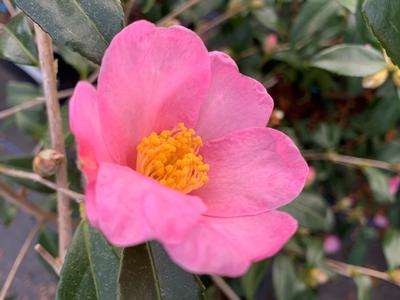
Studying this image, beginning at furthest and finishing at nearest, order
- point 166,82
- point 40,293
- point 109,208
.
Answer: point 40,293, point 166,82, point 109,208

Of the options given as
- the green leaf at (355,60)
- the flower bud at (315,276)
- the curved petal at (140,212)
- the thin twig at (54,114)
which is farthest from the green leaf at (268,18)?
the curved petal at (140,212)

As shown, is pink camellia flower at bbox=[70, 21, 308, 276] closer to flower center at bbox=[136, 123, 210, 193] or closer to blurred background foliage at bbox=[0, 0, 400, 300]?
flower center at bbox=[136, 123, 210, 193]

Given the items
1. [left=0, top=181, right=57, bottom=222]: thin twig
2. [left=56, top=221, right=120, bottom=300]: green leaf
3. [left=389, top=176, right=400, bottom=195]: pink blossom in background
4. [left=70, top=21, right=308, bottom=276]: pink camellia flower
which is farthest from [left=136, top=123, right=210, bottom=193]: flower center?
[left=389, top=176, right=400, bottom=195]: pink blossom in background

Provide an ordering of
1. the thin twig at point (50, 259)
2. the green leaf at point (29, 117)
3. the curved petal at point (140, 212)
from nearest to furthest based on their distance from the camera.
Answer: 1. the curved petal at point (140, 212)
2. the thin twig at point (50, 259)
3. the green leaf at point (29, 117)

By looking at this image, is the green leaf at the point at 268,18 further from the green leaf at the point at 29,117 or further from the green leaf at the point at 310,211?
the green leaf at the point at 29,117

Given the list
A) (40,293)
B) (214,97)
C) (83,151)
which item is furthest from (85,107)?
(40,293)

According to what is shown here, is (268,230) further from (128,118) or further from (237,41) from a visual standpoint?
(237,41)

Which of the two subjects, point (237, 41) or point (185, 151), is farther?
point (237, 41)
